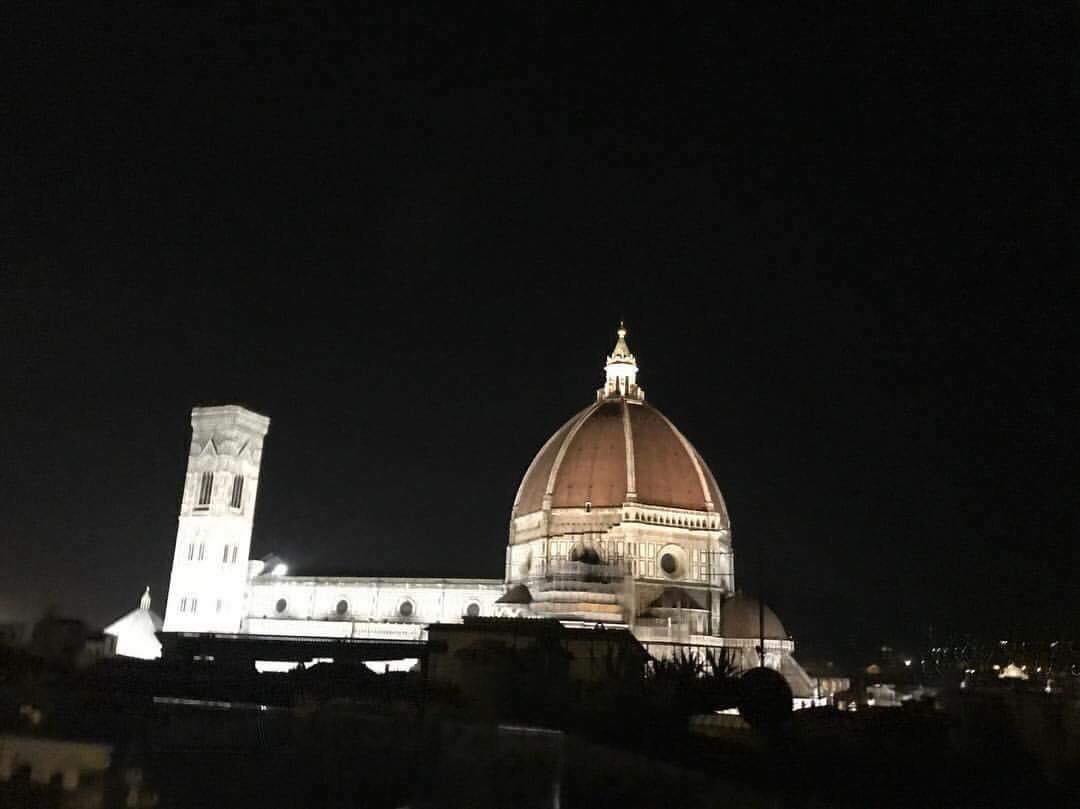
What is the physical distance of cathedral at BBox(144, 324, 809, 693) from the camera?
5081cm

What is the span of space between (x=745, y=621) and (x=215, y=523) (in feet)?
124

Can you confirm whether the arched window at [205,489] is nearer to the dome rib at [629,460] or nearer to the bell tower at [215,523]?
the bell tower at [215,523]

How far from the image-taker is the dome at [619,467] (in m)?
54.9

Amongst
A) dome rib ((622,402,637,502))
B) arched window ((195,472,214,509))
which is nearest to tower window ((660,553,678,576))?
dome rib ((622,402,637,502))

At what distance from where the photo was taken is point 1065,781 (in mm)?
15211

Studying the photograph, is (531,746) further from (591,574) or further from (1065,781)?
(591,574)

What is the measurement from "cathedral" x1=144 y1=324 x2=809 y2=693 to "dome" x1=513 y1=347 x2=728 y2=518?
0.28 feet

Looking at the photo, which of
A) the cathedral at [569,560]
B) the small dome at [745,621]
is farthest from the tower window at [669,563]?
the small dome at [745,621]

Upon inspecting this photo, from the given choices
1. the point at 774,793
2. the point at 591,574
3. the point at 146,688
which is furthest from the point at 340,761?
the point at 591,574

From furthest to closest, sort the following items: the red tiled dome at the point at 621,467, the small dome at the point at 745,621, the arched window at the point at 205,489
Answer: the arched window at the point at 205,489 < the red tiled dome at the point at 621,467 < the small dome at the point at 745,621

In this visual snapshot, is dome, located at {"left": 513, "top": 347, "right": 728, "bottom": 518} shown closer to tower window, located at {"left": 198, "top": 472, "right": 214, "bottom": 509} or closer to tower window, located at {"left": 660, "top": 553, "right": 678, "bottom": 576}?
tower window, located at {"left": 660, "top": 553, "right": 678, "bottom": 576}

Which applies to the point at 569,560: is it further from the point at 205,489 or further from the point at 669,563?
the point at 205,489

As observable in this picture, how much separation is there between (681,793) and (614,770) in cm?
200

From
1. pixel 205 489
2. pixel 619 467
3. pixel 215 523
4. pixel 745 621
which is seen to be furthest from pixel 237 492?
pixel 745 621
